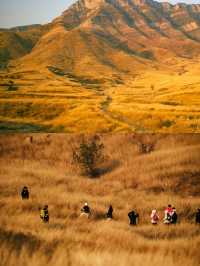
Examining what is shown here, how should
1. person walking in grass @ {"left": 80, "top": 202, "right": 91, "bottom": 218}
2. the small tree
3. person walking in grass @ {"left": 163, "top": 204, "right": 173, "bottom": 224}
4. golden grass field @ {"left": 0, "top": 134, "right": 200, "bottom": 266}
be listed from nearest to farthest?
golden grass field @ {"left": 0, "top": 134, "right": 200, "bottom": 266}, person walking in grass @ {"left": 163, "top": 204, "right": 173, "bottom": 224}, person walking in grass @ {"left": 80, "top": 202, "right": 91, "bottom": 218}, the small tree

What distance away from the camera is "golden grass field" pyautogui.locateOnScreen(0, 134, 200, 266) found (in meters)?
12.1

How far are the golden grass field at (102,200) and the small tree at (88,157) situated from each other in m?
1.04

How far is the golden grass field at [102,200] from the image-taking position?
12.1 meters

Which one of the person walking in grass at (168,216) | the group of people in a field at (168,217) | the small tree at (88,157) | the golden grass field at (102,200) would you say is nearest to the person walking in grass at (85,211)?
the golden grass field at (102,200)

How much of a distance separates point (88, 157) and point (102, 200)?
15147 mm

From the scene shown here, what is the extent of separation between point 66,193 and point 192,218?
33.1ft

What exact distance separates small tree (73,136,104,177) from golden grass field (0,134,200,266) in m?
1.04

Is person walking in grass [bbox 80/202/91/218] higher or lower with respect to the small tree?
lower

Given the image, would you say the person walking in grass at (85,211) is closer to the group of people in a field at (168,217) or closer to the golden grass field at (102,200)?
the golden grass field at (102,200)

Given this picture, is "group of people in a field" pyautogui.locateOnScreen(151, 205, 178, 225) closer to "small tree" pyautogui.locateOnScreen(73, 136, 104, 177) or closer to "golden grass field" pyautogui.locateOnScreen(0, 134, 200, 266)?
"golden grass field" pyautogui.locateOnScreen(0, 134, 200, 266)

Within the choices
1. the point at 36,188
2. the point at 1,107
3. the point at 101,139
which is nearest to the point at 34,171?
the point at 36,188

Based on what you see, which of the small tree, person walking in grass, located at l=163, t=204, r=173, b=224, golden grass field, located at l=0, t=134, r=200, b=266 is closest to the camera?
golden grass field, located at l=0, t=134, r=200, b=266

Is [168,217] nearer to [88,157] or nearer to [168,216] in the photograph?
[168,216]

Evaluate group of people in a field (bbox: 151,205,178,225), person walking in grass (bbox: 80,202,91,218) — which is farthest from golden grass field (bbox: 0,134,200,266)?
person walking in grass (bbox: 80,202,91,218)
